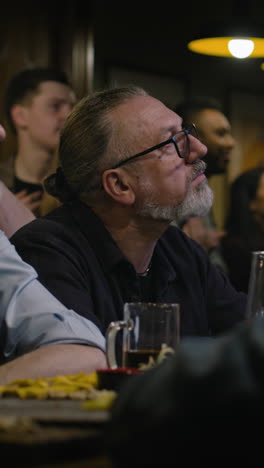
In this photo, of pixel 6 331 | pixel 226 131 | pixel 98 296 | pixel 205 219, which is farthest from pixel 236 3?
pixel 6 331

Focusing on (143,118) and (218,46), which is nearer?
(143,118)

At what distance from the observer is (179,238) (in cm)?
245

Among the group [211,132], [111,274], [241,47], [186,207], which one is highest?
[241,47]

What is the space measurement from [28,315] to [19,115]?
2.85 metres

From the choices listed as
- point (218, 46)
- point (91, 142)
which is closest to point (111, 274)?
point (91, 142)

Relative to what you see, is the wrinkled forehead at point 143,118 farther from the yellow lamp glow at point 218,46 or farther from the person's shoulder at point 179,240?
the yellow lamp glow at point 218,46

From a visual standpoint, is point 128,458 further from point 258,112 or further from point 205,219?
point 258,112

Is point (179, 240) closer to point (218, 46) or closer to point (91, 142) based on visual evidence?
point (91, 142)

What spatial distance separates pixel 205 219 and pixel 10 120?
1.15m

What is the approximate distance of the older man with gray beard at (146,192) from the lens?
2.29 metres

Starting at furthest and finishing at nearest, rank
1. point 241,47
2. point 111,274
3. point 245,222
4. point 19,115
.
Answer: point 245,222
point 19,115
point 241,47
point 111,274

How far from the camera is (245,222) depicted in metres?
4.54

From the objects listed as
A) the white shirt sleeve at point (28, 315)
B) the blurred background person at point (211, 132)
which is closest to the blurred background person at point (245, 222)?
the blurred background person at point (211, 132)

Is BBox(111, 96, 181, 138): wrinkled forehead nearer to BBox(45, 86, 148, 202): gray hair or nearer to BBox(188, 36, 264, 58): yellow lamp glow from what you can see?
BBox(45, 86, 148, 202): gray hair
